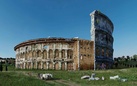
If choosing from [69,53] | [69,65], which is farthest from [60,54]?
[69,65]

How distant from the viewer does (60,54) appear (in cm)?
4728

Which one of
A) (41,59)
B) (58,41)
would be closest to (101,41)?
(58,41)

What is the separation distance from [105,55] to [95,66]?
669 centimetres

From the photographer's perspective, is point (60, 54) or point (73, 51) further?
point (60, 54)

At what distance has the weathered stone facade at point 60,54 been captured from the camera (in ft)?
149

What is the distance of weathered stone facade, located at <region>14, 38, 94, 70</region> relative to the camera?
45406 millimetres

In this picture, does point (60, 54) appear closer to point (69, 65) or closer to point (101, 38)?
point (69, 65)

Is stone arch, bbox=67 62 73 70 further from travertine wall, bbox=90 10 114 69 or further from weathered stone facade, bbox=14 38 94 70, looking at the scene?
travertine wall, bbox=90 10 114 69

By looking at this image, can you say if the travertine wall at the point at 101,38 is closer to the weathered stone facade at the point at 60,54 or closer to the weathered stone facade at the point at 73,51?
the weathered stone facade at the point at 73,51

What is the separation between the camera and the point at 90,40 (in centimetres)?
4747

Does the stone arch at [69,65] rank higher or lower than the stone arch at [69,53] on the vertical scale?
lower

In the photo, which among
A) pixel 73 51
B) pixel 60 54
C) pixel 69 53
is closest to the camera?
pixel 73 51

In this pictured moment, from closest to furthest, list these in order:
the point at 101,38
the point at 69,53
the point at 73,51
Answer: the point at 73,51 < the point at 69,53 < the point at 101,38

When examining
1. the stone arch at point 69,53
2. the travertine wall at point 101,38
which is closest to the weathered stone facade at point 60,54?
the stone arch at point 69,53
